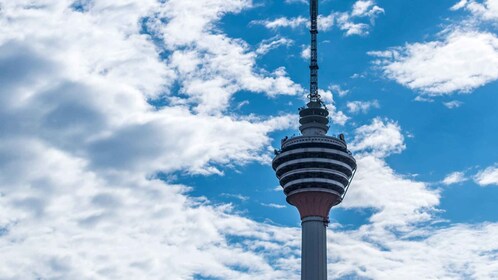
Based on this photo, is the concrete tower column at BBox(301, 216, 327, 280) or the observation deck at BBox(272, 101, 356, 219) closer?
the concrete tower column at BBox(301, 216, 327, 280)

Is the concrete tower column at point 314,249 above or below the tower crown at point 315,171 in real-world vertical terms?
below

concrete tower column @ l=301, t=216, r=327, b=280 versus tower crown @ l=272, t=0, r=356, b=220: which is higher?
tower crown @ l=272, t=0, r=356, b=220

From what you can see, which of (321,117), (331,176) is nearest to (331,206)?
(331,176)

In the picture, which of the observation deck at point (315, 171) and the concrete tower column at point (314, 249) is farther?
the observation deck at point (315, 171)

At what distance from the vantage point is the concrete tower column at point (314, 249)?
18025 centimetres

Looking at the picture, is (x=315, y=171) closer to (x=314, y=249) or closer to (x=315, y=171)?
(x=315, y=171)

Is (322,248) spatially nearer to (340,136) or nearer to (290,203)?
(290,203)

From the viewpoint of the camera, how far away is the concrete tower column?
180250mm

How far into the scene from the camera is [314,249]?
182 m

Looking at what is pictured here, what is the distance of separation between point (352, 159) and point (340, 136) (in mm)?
6889

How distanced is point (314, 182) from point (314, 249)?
49.7ft

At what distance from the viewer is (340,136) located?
192 m

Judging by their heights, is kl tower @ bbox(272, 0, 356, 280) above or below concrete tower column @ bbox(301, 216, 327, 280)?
above

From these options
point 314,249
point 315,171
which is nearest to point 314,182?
point 315,171
